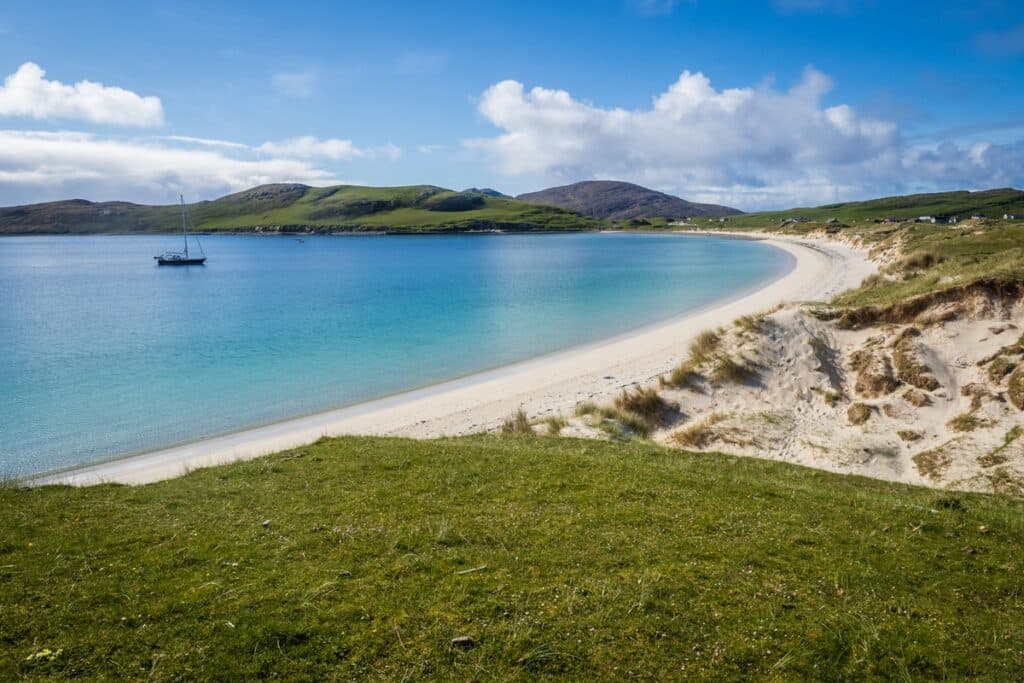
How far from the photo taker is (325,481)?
43.3ft

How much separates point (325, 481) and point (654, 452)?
9881 mm

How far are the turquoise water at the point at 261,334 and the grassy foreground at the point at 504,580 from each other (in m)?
19.3

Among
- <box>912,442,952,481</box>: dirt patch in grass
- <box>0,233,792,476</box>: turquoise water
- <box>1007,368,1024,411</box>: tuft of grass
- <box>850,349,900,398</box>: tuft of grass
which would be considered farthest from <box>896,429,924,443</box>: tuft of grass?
<box>0,233,792,476</box>: turquoise water

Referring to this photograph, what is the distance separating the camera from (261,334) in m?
53.0

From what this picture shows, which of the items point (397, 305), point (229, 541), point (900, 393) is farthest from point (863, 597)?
point (397, 305)

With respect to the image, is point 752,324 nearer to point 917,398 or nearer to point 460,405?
point 917,398

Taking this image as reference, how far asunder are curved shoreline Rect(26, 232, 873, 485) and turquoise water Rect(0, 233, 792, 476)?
2.24 meters

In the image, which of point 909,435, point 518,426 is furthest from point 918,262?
point 518,426

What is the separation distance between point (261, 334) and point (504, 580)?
50693mm

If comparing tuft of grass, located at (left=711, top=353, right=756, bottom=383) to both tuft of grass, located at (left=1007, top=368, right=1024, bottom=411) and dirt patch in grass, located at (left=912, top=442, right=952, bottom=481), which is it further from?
tuft of grass, located at (left=1007, top=368, right=1024, bottom=411)

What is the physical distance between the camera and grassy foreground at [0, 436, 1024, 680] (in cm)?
686

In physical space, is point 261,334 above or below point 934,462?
→ below

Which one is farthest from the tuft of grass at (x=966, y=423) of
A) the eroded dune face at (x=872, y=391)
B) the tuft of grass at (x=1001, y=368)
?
the tuft of grass at (x=1001, y=368)

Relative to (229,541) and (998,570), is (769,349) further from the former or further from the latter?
(229,541)
